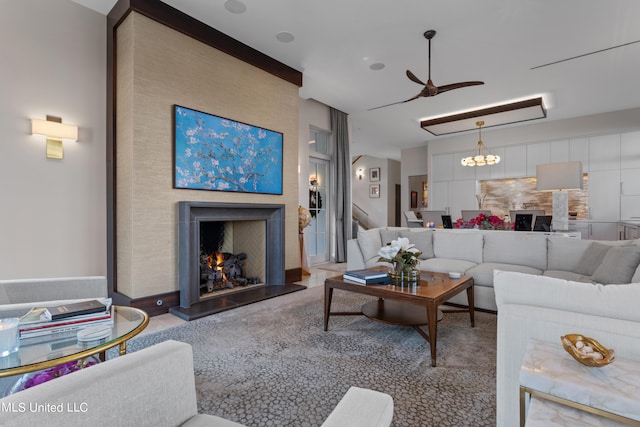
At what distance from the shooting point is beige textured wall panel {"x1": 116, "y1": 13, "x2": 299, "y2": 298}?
10.1 feet

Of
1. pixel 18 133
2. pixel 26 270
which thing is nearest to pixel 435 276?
pixel 26 270

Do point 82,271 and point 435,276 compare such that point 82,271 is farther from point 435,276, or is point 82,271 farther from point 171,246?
point 435,276

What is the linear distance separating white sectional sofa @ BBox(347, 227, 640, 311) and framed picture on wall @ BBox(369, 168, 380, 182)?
23.8 feet

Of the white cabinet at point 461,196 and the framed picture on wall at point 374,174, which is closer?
the white cabinet at point 461,196

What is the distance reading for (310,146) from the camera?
245 inches

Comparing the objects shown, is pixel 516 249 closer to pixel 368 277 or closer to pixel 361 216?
pixel 368 277

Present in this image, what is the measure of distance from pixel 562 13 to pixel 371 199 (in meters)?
8.61

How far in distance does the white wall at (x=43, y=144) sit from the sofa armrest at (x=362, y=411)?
3.47 m

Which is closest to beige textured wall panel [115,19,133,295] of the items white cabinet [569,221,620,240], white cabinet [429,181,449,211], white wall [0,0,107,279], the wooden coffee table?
white wall [0,0,107,279]

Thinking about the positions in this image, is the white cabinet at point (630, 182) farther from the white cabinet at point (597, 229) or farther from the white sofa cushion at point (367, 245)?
the white sofa cushion at point (367, 245)

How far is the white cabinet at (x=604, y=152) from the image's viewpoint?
620cm

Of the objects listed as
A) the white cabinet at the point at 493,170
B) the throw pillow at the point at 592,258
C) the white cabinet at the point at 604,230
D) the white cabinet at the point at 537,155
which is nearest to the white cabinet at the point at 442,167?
the white cabinet at the point at 493,170

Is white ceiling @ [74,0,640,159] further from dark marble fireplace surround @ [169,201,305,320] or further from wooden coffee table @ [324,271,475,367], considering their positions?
wooden coffee table @ [324,271,475,367]
